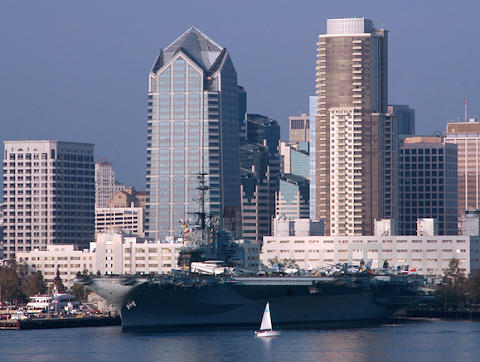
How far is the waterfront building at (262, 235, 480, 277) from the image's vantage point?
12569 centimetres

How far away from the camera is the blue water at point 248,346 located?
5941 centimetres

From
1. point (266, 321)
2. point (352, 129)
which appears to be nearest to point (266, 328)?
point (266, 321)

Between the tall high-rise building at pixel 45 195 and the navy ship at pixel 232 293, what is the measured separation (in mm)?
89617

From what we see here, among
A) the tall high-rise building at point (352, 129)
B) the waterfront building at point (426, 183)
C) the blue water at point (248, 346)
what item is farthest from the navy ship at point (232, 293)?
the waterfront building at point (426, 183)

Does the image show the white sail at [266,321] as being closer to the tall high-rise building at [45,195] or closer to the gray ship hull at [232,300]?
the gray ship hull at [232,300]

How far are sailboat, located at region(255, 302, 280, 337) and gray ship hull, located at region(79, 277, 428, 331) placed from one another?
3.36 metres

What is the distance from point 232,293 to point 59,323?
56.4 feet

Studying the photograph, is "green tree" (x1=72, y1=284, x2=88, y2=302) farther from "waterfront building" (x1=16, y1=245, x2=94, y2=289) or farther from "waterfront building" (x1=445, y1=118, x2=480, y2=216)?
"waterfront building" (x1=445, y1=118, x2=480, y2=216)

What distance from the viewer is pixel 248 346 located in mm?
64188

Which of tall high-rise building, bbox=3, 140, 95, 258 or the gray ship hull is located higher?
tall high-rise building, bbox=3, 140, 95, 258

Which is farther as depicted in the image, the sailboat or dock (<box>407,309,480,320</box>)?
dock (<box>407,309,480,320</box>)

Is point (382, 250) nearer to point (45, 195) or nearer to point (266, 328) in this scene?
point (266, 328)

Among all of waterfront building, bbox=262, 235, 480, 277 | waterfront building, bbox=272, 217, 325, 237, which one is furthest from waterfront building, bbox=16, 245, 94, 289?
waterfront building, bbox=272, 217, 325, 237

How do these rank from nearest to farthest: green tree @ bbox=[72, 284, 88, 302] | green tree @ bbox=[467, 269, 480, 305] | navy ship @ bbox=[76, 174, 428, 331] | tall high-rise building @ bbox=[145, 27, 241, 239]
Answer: navy ship @ bbox=[76, 174, 428, 331]
green tree @ bbox=[467, 269, 480, 305]
green tree @ bbox=[72, 284, 88, 302]
tall high-rise building @ bbox=[145, 27, 241, 239]
